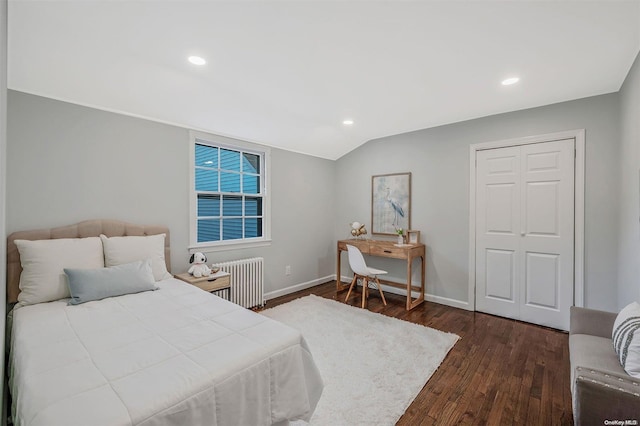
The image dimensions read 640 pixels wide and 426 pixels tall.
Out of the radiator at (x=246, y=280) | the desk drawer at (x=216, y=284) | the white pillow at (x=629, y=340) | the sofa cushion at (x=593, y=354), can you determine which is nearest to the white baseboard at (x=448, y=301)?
the sofa cushion at (x=593, y=354)

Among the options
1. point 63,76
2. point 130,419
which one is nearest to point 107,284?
point 130,419

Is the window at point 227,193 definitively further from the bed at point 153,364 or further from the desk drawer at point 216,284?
the bed at point 153,364

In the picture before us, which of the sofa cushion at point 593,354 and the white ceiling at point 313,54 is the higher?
the white ceiling at point 313,54

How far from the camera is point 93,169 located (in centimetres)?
254

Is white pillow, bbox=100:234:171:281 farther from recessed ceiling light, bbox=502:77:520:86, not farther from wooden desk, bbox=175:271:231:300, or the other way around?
recessed ceiling light, bbox=502:77:520:86

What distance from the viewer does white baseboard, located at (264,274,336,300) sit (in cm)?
400

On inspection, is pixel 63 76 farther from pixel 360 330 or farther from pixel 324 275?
pixel 324 275

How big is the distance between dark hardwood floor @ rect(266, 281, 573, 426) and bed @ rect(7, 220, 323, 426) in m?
0.94

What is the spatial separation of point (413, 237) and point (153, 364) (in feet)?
11.4

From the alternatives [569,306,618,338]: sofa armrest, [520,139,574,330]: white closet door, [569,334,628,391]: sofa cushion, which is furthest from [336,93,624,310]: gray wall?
[569,334,628,391]: sofa cushion

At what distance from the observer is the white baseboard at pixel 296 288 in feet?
13.1

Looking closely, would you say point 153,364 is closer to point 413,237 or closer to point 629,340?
point 629,340

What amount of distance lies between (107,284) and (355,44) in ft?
8.38

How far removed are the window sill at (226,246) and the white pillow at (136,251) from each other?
0.51 meters
